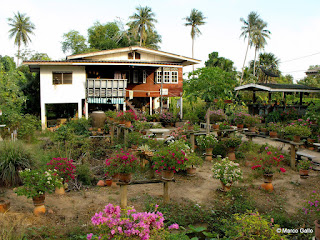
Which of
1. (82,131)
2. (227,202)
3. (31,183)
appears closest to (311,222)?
(227,202)

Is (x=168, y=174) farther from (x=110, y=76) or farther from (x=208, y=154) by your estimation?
(x=110, y=76)

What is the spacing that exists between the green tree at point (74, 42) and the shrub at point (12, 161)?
42.6 m

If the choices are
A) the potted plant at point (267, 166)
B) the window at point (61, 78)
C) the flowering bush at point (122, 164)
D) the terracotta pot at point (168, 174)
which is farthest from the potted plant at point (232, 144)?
the window at point (61, 78)

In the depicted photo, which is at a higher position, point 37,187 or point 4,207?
point 37,187

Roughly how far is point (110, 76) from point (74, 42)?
29.3 m

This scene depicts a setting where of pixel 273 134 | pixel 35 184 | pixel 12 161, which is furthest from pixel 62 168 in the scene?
pixel 273 134

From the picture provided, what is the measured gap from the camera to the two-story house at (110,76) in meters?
20.5

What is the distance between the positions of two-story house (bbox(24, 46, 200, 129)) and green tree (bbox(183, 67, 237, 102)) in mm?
9911

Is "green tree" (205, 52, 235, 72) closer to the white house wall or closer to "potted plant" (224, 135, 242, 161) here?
the white house wall

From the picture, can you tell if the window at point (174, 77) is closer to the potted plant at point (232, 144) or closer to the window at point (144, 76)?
the window at point (144, 76)

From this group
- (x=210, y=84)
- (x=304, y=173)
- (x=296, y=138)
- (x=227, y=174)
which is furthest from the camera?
(x=210, y=84)

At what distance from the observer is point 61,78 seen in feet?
68.6

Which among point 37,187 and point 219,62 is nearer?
point 37,187

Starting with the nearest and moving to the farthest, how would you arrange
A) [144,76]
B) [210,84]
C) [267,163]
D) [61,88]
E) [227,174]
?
[227,174]
[267,163]
[210,84]
[61,88]
[144,76]
